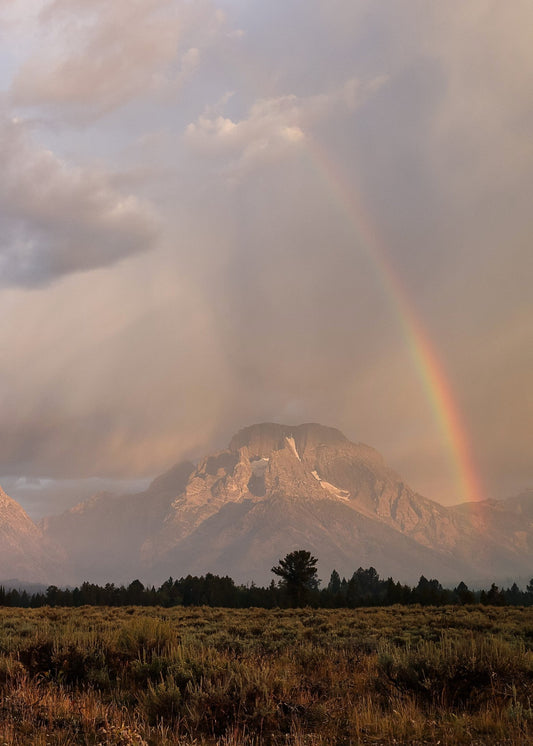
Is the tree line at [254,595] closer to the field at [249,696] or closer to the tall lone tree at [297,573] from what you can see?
the tall lone tree at [297,573]

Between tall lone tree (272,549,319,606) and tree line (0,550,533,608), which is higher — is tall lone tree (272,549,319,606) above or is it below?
A: above

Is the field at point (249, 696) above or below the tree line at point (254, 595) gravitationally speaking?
above

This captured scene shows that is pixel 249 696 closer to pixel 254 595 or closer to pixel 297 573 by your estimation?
pixel 297 573

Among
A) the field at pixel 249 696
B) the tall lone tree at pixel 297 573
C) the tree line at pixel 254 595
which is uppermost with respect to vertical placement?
the field at pixel 249 696

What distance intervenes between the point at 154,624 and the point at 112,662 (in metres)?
2.16

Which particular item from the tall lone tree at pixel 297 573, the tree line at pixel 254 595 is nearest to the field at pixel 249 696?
the tall lone tree at pixel 297 573

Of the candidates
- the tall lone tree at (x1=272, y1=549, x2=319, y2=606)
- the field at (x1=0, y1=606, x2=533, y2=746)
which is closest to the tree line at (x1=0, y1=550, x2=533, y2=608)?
the tall lone tree at (x1=272, y1=549, x2=319, y2=606)

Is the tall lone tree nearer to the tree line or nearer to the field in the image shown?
the tree line

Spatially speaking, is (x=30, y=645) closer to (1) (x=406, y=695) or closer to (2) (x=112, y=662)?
(2) (x=112, y=662)

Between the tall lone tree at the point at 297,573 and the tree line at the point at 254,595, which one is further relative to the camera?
the tree line at the point at 254,595

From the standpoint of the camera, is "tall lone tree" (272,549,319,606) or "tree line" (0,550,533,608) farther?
"tree line" (0,550,533,608)

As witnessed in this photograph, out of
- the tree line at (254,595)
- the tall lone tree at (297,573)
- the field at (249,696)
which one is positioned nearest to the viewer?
the field at (249,696)

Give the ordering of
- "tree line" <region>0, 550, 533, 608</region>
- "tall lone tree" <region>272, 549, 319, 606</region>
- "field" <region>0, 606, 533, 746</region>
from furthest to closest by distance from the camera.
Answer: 1. "tree line" <region>0, 550, 533, 608</region>
2. "tall lone tree" <region>272, 549, 319, 606</region>
3. "field" <region>0, 606, 533, 746</region>

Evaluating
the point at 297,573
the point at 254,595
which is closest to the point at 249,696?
the point at 297,573
